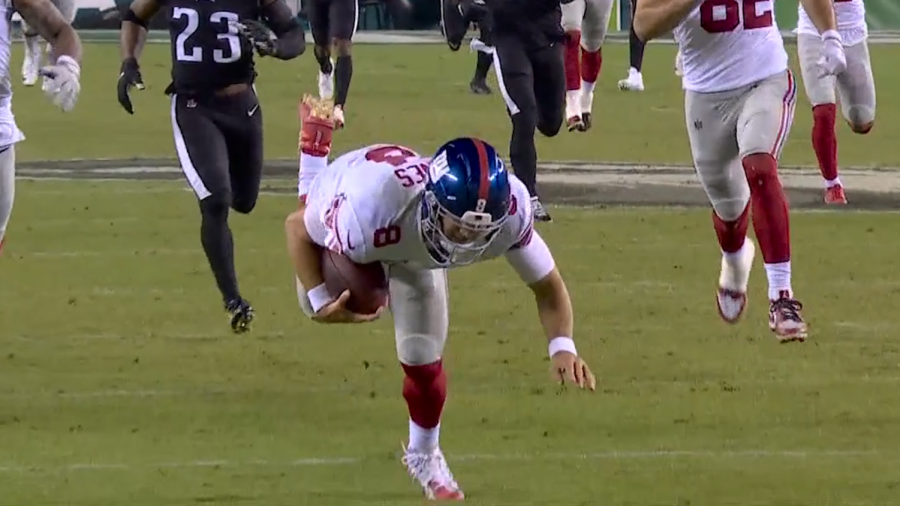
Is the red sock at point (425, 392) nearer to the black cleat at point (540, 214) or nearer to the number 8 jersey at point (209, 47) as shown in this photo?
the number 8 jersey at point (209, 47)

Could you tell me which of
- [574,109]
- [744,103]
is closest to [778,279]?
[744,103]

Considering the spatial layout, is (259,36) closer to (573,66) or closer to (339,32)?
(573,66)

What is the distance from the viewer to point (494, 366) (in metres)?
7.26

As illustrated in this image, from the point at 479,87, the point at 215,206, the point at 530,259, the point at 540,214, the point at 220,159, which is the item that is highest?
the point at 530,259

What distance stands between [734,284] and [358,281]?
2780mm

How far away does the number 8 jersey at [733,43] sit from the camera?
7.14 m

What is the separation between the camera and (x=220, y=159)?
7.77 m

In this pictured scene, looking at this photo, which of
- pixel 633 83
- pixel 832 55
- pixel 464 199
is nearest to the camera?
pixel 464 199

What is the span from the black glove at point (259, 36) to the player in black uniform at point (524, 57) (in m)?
2.54

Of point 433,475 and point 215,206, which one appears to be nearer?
point 433,475

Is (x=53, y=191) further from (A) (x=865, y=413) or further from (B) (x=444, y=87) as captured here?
(B) (x=444, y=87)

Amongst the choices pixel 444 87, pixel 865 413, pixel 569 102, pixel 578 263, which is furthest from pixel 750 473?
pixel 444 87

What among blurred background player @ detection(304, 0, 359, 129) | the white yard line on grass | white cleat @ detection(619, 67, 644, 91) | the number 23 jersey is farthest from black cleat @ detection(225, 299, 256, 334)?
white cleat @ detection(619, 67, 644, 91)

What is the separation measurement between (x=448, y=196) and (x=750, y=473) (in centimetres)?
147
